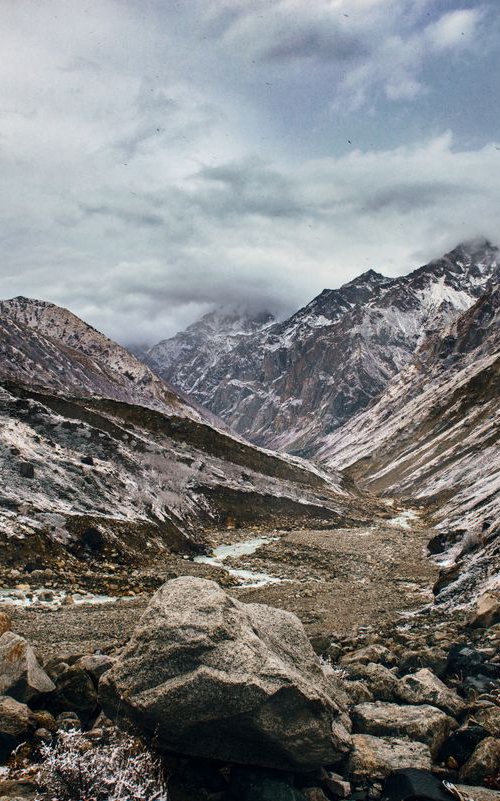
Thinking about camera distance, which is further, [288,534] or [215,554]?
[288,534]

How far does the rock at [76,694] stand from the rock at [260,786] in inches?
128

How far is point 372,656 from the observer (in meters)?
14.2

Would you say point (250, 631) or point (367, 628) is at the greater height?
point (250, 631)

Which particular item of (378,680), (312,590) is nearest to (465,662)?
(378,680)

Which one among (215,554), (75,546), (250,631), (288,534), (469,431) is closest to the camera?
(250,631)

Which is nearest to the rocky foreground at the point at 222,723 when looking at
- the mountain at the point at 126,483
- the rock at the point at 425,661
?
the rock at the point at 425,661

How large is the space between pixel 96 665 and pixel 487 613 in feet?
40.3

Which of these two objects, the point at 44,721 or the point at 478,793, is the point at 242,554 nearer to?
the point at 44,721

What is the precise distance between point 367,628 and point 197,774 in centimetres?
1228

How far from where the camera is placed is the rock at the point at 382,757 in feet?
29.9

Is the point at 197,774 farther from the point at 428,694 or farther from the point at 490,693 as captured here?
the point at 490,693

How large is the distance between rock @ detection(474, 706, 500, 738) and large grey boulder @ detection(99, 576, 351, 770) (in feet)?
9.11

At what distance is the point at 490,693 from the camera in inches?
454

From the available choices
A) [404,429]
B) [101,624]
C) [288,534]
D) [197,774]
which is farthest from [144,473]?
[404,429]
